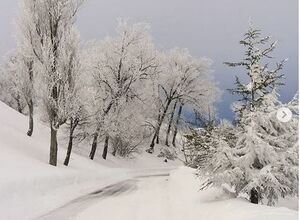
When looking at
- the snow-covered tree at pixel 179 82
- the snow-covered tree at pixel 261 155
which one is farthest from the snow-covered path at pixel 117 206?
the snow-covered tree at pixel 179 82

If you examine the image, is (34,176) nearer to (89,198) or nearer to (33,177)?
(33,177)

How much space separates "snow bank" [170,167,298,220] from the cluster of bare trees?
9.50 meters

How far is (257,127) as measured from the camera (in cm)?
1418

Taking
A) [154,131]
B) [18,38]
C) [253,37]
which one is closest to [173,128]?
[154,131]

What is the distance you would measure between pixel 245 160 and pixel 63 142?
26775mm

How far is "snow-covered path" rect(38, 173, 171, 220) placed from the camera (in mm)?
13961

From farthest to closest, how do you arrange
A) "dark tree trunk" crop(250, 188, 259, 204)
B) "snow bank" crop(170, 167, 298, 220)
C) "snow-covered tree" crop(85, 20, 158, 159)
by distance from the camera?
"snow-covered tree" crop(85, 20, 158, 159), "dark tree trunk" crop(250, 188, 259, 204), "snow bank" crop(170, 167, 298, 220)

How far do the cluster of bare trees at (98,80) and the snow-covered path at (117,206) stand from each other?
6829 mm

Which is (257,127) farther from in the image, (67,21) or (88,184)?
(67,21)

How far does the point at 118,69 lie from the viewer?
121 feet

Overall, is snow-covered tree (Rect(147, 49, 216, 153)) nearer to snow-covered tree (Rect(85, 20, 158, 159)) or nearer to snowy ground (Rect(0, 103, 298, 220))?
snow-covered tree (Rect(85, 20, 158, 159))

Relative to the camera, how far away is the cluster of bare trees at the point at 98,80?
82.1ft

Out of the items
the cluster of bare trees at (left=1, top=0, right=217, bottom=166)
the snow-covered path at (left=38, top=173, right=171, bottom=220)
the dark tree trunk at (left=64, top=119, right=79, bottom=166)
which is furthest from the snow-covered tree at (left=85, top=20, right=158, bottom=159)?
the snow-covered path at (left=38, top=173, right=171, bottom=220)

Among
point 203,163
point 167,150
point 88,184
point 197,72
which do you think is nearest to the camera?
point 203,163
